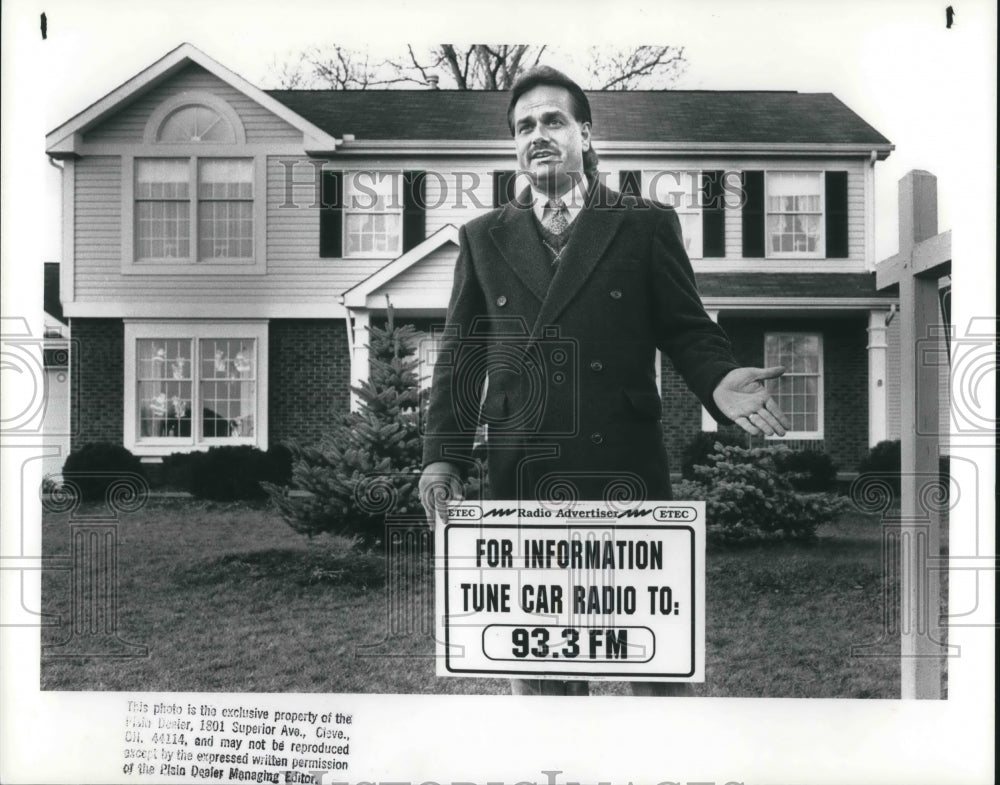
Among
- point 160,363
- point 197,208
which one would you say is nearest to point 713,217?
point 197,208

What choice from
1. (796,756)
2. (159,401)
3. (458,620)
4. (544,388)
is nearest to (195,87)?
(159,401)

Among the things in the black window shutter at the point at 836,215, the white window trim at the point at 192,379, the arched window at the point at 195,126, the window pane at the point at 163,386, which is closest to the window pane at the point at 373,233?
the white window trim at the point at 192,379

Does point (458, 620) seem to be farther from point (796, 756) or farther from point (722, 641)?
point (796, 756)

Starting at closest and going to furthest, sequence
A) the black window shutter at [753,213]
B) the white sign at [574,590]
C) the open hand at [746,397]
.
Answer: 1. the open hand at [746,397]
2. the white sign at [574,590]
3. the black window shutter at [753,213]

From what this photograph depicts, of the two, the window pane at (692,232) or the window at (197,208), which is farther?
the window at (197,208)

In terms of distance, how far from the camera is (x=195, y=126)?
3.97m

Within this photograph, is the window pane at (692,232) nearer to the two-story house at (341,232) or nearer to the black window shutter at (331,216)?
the two-story house at (341,232)

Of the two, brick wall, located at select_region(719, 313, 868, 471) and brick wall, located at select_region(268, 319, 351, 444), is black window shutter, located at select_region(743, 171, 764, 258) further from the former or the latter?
brick wall, located at select_region(268, 319, 351, 444)

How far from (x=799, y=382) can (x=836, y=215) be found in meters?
0.71

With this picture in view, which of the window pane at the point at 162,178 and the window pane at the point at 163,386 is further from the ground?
the window pane at the point at 162,178

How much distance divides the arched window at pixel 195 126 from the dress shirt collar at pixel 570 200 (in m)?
1.29

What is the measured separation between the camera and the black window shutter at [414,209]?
3906 mm

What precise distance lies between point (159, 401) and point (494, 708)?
1880mm

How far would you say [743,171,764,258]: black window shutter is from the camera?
3881 millimetres
